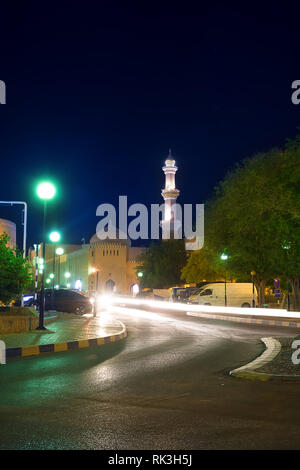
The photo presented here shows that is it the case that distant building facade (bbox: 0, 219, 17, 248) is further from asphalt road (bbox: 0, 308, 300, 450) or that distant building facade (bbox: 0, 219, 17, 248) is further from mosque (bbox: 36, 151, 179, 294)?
mosque (bbox: 36, 151, 179, 294)

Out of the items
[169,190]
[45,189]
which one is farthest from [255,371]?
[169,190]

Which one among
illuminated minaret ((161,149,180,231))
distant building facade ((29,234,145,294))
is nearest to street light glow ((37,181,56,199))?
distant building facade ((29,234,145,294))

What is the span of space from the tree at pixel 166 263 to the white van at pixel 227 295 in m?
37.6

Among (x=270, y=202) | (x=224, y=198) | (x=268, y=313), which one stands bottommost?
(x=268, y=313)

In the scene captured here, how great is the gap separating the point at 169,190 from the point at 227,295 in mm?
71323

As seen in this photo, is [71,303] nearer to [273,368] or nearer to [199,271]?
[273,368]

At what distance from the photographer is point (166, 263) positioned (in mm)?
79938

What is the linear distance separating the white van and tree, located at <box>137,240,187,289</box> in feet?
123

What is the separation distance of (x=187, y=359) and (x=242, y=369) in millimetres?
2148
